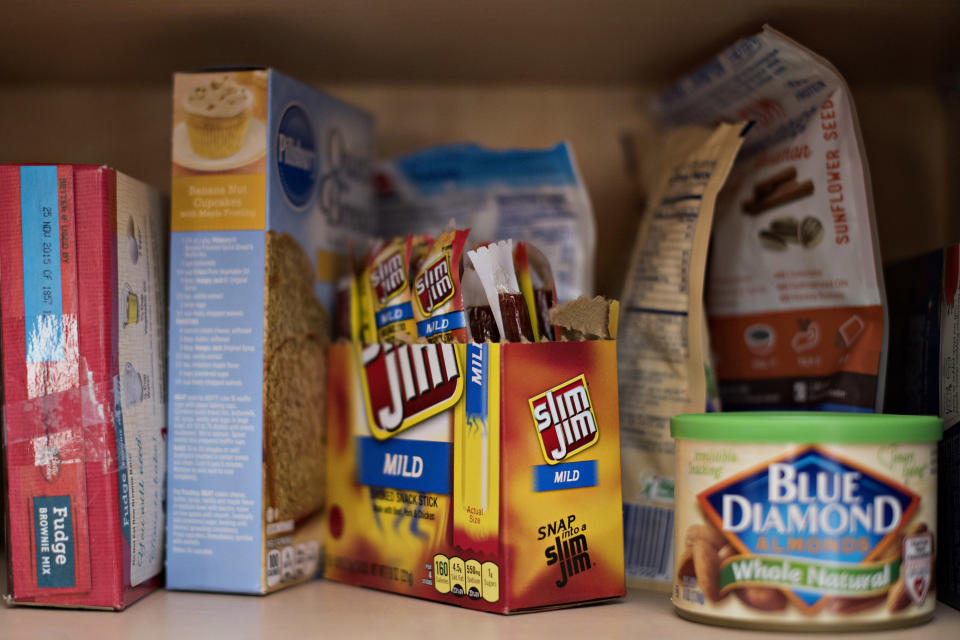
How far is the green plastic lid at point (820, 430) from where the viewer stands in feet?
1.98

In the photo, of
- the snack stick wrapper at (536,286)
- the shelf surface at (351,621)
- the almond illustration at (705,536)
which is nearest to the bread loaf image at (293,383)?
the shelf surface at (351,621)

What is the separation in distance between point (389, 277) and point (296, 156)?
14cm

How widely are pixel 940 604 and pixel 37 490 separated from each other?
0.72m

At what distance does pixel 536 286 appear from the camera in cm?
80

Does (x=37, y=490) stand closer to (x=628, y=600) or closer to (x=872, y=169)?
(x=628, y=600)

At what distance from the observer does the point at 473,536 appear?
2.32ft

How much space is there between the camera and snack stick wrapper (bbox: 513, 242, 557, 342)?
767 millimetres

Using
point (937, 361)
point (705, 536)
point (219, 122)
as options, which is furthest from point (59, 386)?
point (937, 361)

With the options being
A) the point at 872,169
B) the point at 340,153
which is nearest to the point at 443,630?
the point at 340,153

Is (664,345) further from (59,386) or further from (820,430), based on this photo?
(59,386)

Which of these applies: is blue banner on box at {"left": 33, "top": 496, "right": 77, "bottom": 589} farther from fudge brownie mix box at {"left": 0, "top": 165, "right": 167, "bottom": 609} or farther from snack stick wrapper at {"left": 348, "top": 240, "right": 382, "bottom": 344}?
snack stick wrapper at {"left": 348, "top": 240, "right": 382, "bottom": 344}

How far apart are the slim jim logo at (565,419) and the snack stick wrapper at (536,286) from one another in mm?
60

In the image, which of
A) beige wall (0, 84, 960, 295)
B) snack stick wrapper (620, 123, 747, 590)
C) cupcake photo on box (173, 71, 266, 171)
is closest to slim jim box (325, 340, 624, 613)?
snack stick wrapper (620, 123, 747, 590)

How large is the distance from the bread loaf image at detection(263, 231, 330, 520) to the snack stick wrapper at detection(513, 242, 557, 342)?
20 cm
